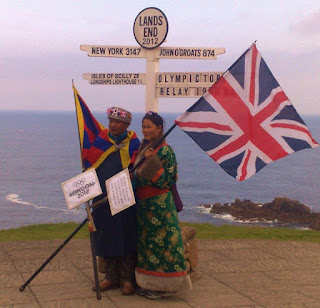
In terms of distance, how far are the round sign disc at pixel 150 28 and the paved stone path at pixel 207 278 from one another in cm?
290

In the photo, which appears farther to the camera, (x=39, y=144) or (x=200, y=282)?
(x=39, y=144)

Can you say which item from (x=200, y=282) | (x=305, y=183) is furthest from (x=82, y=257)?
(x=305, y=183)

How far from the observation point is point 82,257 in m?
7.39

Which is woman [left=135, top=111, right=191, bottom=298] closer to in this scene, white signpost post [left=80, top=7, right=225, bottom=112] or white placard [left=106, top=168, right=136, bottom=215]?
white placard [left=106, top=168, right=136, bottom=215]

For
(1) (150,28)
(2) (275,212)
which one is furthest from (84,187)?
(2) (275,212)

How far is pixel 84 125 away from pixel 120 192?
0.93 metres

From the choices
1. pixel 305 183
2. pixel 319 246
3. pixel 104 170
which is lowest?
pixel 305 183

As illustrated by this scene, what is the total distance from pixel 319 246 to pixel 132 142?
397cm

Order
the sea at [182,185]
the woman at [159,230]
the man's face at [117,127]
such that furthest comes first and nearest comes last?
the sea at [182,185] < the man's face at [117,127] < the woman at [159,230]

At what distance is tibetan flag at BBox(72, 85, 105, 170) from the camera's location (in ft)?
19.2

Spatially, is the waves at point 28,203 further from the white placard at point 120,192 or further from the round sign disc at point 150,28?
the white placard at point 120,192

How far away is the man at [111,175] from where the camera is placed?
5.68 m

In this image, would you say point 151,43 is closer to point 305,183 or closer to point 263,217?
point 263,217

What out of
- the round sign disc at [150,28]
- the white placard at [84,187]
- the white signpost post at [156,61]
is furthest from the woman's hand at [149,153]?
the round sign disc at [150,28]
